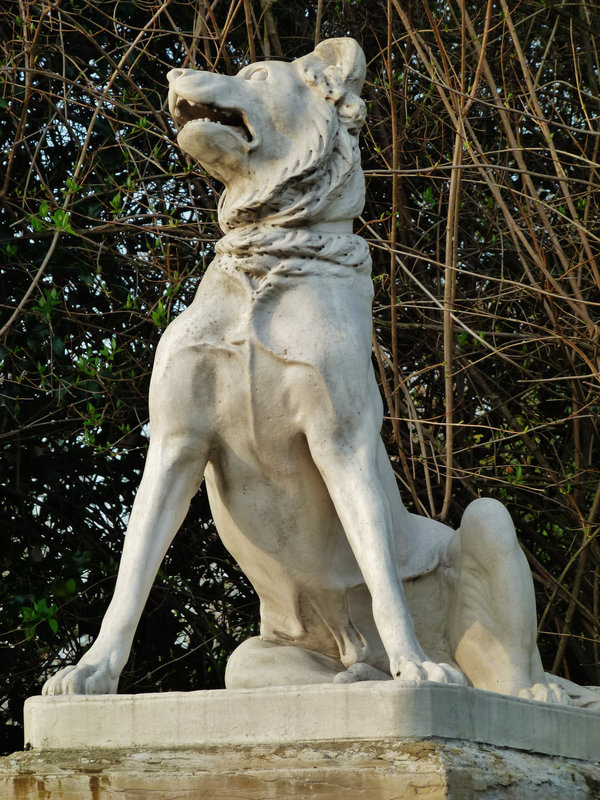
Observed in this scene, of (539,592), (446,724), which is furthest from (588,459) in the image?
(446,724)

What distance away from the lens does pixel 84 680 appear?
11.5ft

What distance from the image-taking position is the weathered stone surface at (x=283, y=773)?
10.2 feet

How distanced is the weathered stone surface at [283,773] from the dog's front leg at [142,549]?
0.76 feet

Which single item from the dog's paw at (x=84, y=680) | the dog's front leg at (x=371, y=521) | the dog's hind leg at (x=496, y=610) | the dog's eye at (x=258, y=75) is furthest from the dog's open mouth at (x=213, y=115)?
the dog's paw at (x=84, y=680)

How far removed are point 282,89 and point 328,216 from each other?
1.33 ft

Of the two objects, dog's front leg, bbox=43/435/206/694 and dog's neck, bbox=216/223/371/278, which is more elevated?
dog's neck, bbox=216/223/371/278

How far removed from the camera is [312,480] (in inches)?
151

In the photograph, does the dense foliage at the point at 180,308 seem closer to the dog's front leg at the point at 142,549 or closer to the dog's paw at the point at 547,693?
the dog's paw at the point at 547,693

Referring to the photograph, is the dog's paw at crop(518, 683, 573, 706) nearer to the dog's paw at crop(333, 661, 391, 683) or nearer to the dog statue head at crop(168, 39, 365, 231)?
the dog's paw at crop(333, 661, 391, 683)

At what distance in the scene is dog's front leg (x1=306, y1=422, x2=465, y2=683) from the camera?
11.4 feet

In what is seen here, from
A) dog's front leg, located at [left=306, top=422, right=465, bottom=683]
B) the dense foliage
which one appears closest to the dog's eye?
dog's front leg, located at [left=306, top=422, right=465, bottom=683]

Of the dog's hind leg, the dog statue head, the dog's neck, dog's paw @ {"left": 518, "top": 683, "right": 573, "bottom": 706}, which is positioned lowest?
dog's paw @ {"left": 518, "top": 683, "right": 573, "bottom": 706}

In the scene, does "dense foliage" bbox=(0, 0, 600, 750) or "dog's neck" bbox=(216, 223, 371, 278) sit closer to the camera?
"dog's neck" bbox=(216, 223, 371, 278)

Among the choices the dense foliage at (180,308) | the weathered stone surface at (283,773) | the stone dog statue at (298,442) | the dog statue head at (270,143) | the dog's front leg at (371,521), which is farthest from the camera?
the dense foliage at (180,308)
